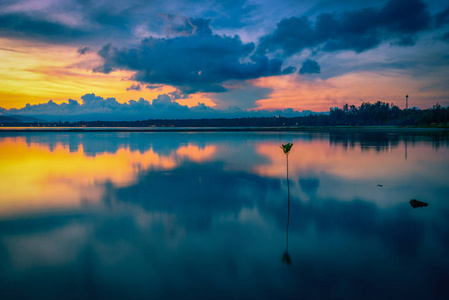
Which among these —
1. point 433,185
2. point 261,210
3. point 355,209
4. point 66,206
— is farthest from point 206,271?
point 433,185

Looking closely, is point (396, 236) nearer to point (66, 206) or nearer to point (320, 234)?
point (320, 234)

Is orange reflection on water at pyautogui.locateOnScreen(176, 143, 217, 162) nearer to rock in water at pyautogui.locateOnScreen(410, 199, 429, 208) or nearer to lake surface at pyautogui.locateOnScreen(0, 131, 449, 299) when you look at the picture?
lake surface at pyautogui.locateOnScreen(0, 131, 449, 299)

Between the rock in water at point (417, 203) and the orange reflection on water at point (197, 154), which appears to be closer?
the rock in water at point (417, 203)

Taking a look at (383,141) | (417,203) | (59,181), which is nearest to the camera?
(417,203)

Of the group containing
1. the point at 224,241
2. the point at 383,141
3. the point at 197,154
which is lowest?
the point at 224,241

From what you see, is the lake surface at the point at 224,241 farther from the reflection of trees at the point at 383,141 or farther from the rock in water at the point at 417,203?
the reflection of trees at the point at 383,141

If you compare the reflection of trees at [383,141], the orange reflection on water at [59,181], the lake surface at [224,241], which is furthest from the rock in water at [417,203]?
the reflection of trees at [383,141]

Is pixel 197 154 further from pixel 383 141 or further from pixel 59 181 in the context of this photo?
pixel 383 141

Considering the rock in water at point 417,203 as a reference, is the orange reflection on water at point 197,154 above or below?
above

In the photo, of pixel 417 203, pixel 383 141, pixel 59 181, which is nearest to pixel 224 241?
A: pixel 417 203

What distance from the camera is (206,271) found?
8.41 metres

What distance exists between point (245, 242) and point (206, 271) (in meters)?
2.51

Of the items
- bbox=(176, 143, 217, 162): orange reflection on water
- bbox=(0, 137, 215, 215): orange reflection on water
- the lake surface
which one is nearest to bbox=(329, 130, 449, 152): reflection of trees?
bbox=(176, 143, 217, 162): orange reflection on water

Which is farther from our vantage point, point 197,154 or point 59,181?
point 197,154
